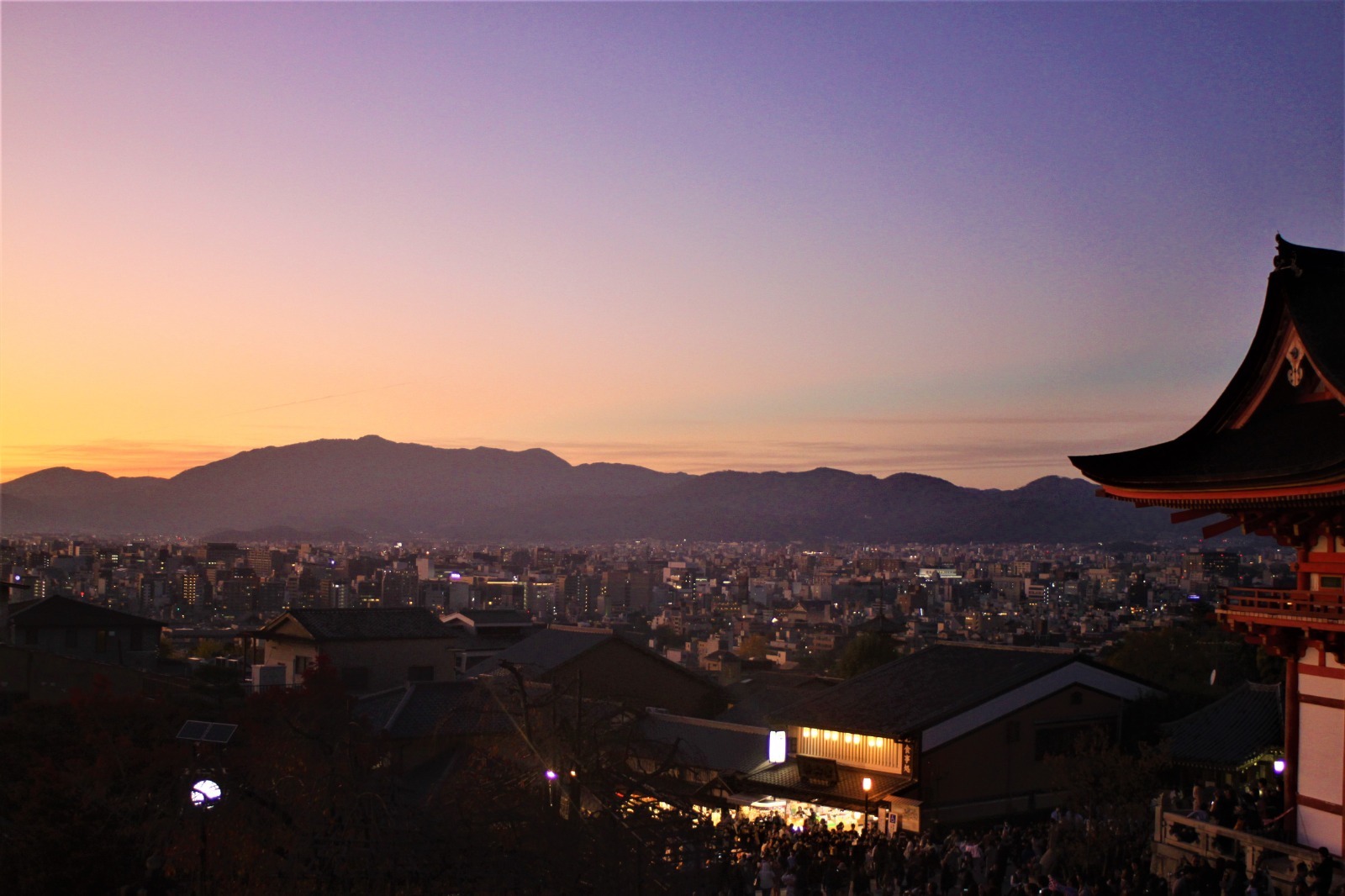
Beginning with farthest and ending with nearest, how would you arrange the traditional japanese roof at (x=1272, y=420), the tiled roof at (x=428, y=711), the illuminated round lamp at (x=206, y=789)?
1. the tiled roof at (x=428, y=711)
2. the illuminated round lamp at (x=206, y=789)
3. the traditional japanese roof at (x=1272, y=420)

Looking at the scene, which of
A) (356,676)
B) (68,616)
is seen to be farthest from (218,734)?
(68,616)

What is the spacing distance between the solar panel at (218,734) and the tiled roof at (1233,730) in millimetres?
19506

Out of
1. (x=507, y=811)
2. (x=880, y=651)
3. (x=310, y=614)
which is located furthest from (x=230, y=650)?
(x=507, y=811)

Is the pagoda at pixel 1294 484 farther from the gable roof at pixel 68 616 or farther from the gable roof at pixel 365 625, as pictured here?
the gable roof at pixel 68 616

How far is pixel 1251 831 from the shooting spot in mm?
16141

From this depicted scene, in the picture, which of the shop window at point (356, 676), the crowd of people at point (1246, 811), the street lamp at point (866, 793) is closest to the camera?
the crowd of people at point (1246, 811)

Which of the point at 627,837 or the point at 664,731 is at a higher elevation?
the point at 627,837

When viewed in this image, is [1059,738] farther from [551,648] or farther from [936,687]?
[551,648]

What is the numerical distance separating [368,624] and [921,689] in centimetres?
2300

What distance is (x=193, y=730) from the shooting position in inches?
636

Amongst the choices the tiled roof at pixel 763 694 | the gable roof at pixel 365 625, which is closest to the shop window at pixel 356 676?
the gable roof at pixel 365 625

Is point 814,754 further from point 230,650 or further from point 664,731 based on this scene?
point 230,650

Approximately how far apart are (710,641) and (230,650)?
143ft

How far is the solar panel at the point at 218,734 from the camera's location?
15.6m
